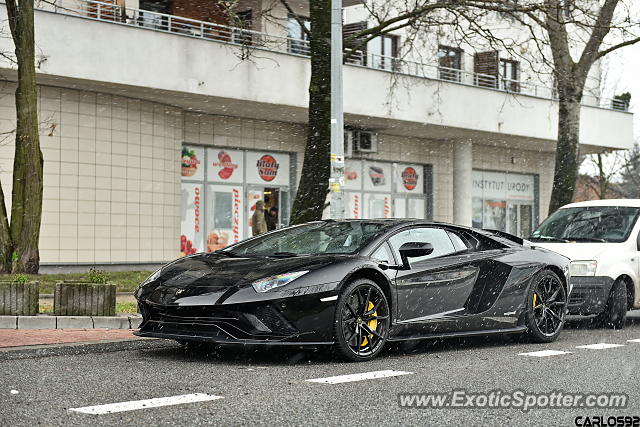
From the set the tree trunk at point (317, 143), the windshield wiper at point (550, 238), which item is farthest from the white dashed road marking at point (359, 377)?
the tree trunk at point (317, 143)

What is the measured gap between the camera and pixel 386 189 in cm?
3100

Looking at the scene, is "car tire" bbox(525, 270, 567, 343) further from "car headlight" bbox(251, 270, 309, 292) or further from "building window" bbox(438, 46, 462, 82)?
"building window" bbox(438, 46, 462, 82)

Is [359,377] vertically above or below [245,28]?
below

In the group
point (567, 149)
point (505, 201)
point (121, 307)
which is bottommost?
point (121, 307)

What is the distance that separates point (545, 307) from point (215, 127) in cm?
1677

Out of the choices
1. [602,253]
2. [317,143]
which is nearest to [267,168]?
[317,143]

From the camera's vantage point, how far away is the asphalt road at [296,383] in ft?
18.2

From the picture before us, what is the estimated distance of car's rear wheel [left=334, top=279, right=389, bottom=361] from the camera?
7.83 meters

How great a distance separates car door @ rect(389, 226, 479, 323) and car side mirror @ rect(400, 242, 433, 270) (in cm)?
4

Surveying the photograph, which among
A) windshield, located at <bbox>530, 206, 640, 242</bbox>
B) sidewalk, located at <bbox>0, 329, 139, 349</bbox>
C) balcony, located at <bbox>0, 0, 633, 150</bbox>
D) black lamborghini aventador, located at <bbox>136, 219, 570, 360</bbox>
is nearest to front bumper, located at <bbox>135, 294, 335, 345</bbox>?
black lamborghini aventador, located at <bbox>136, 219, 570, 360</bbox>

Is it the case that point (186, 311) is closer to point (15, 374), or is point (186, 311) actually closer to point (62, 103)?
point (15, 374)

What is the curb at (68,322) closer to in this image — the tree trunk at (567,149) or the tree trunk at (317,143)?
the tree trunk at (317,143)

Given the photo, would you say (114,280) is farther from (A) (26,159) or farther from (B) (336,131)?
(B) (336,131)

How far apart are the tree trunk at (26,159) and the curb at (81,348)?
24.7 feet
